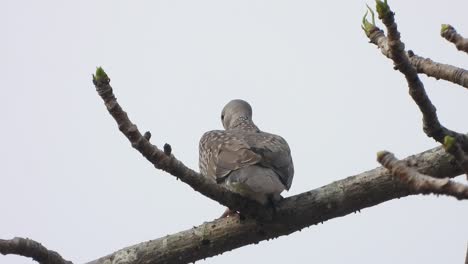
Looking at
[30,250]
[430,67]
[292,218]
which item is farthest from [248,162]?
[30,250]

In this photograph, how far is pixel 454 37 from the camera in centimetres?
434

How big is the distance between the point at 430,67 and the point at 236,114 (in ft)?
16.3

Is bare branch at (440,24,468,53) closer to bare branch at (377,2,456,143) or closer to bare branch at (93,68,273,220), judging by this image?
bare branch at (377,2,456,143)

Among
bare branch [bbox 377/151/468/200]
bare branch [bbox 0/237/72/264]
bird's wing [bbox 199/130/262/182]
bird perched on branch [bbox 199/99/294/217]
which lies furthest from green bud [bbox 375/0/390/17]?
bird's wing [bbox 199/130/262/182]

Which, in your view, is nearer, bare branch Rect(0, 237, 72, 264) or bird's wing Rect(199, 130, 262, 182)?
bare branch Rect(0, 237, 72, 264)

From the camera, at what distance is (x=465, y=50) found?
428cm

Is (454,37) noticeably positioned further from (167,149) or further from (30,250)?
(30,250)

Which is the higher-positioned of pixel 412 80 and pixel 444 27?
A: pixel 444 27

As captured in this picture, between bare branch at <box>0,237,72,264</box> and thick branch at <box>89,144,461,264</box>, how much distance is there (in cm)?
58

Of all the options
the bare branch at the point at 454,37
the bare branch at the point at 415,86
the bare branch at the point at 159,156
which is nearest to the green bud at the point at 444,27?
the bare branch at the point at 454,37

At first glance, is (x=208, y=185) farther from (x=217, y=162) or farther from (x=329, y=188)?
(x=217, y=162)

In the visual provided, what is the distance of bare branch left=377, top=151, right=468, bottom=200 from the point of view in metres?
3.26

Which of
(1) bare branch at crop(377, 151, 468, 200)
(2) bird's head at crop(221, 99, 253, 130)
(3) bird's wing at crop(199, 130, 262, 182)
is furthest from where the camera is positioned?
(2) bird's head at crop(221, 99, 253, 130)

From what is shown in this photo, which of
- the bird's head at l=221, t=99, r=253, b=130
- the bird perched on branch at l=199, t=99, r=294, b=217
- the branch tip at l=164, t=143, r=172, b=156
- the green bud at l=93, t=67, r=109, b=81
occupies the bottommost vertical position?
the branch tip at l=164, t=143, r=172, b=156
